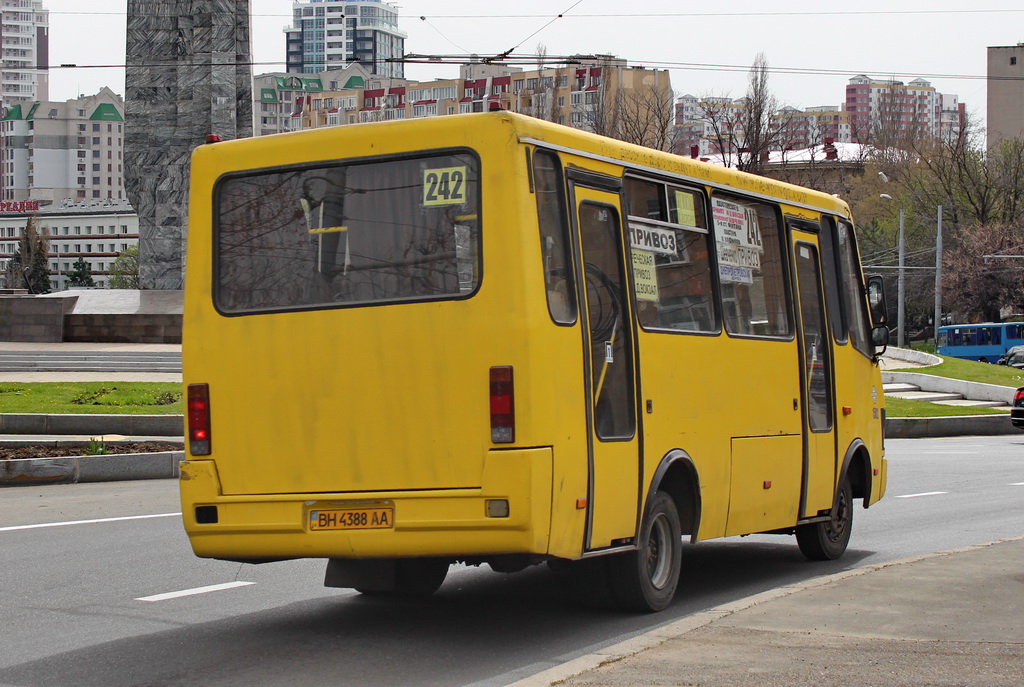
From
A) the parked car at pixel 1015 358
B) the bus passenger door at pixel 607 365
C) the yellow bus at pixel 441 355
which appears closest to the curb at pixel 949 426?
the yellow bus at pixel 441 355

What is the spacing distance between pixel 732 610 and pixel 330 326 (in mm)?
2604

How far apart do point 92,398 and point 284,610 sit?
1693cm

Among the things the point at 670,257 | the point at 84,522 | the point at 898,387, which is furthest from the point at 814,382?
the point at 898,387

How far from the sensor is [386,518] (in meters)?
7.19

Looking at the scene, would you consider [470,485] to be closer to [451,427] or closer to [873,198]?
[451,427]

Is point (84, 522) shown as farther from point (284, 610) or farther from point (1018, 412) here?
point (1018, 412)

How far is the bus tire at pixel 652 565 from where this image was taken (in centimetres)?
808

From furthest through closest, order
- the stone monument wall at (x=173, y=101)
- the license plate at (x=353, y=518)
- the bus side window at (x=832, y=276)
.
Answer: the stone monument wall at (x=173, y=101) < the bus side window at (x=832, y=276) < the license plate at (x=353, y=518)

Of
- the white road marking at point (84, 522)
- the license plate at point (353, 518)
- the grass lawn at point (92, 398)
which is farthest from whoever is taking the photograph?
the grass lawn at point (92, 398)

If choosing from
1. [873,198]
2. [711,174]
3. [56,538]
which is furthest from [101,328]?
[873,198]

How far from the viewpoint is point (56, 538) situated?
37.9ft

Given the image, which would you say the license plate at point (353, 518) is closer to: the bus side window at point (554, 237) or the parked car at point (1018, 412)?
the bus side window at point (554, 237)

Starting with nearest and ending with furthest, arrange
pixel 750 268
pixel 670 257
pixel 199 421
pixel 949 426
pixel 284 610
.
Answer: pixel 199 421
pixel 284 610
pixel 670 257
pixel 750 268
pixel 949 426

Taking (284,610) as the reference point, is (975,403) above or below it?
below
